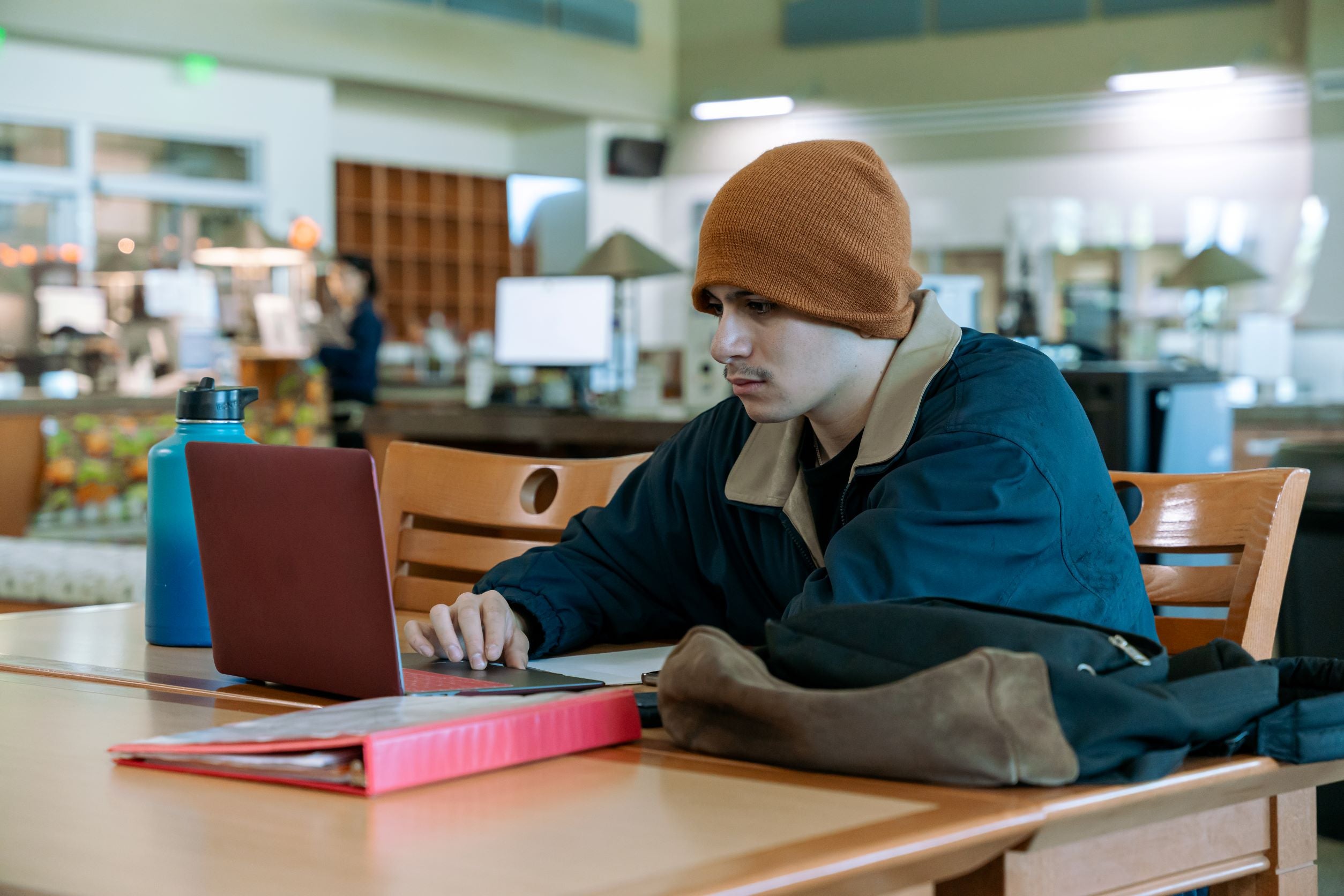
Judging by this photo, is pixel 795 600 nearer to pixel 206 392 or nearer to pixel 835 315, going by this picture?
pixel 835 315

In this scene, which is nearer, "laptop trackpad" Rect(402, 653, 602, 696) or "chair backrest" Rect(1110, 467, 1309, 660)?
"laptop trackpad" Rect(402, 653, 602, 696)

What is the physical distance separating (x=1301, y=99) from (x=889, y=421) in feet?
30.1

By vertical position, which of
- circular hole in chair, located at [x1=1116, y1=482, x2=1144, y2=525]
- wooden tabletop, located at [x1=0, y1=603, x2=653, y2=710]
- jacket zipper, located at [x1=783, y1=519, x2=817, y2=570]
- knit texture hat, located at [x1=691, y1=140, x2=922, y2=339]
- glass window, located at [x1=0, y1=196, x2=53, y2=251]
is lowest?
wooden tabletop, located at [x1=0, y1=603, x2=653, y2=710]

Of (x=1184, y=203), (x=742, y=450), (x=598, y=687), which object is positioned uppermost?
(x=1184, y=203)

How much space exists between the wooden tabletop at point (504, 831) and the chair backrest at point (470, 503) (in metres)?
0.97

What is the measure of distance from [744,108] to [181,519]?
34.2 feet

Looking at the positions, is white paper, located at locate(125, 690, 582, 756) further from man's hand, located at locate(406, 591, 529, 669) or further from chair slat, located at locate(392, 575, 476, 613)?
chair slat, located at locate(392, 575, 476, 613)

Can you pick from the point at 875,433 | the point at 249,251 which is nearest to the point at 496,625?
the point at 875,433

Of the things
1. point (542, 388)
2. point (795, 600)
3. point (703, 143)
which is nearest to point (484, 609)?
point (795, 600)

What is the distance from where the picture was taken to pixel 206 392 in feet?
4.39

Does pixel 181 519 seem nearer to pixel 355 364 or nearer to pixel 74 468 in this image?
pixel 74 468

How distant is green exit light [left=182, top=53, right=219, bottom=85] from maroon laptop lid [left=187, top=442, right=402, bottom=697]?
8499 mm

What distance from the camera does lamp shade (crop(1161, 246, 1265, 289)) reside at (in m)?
7.75

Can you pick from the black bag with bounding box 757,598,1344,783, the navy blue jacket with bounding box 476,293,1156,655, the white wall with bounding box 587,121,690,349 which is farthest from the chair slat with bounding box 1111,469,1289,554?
the white wall with bounding box 587,121,690,349
